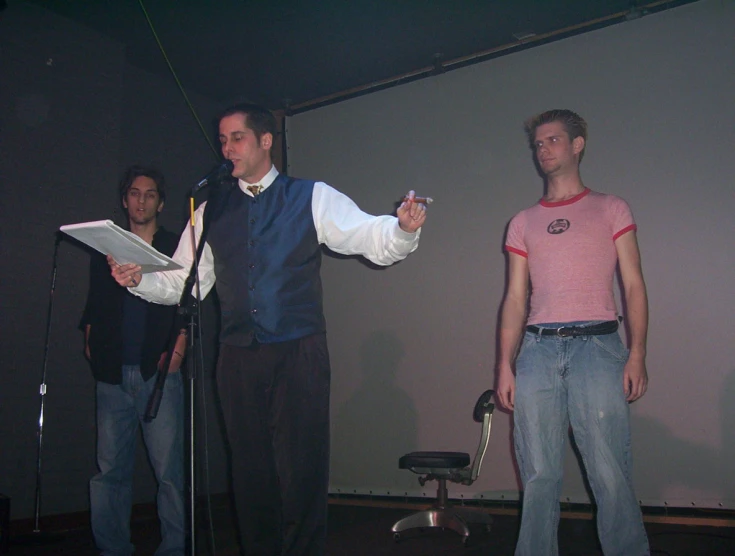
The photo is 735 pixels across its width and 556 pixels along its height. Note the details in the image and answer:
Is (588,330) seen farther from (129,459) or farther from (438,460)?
(129,459)

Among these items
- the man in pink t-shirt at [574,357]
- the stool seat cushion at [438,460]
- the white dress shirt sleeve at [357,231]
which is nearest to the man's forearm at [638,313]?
the man in pink t-shirt at [574,357]

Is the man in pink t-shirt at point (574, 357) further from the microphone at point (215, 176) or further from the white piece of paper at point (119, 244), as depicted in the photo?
the white piece of paper at point (119, 244)

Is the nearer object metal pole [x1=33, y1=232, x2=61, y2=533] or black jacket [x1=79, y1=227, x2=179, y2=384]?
black jacket [x1=79, y1=227, x2=179, y2=384]

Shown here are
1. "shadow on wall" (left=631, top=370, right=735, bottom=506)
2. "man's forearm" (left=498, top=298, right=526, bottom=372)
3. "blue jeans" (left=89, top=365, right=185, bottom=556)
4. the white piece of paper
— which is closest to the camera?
the white piece of paper

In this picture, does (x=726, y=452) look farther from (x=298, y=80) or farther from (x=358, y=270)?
(x=298, y=80)

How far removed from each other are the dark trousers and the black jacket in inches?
37.6

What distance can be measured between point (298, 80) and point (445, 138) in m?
1.38

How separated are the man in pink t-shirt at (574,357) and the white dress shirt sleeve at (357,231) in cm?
69

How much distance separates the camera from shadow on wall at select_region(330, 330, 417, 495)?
4730 mm

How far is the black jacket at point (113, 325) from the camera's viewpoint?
299cm

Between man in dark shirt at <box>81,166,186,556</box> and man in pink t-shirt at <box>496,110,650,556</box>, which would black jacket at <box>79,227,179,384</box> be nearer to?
man in dark shirt at <box>81,166,186,556</box>

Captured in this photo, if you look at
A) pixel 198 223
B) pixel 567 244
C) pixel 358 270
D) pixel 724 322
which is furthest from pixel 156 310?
pixel 724 322

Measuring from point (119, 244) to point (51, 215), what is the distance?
2384mm

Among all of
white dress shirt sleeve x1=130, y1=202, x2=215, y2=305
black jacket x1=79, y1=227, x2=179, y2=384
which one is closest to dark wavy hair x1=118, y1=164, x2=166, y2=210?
black jacket x1=79, y1=227, x2=179, y2=384
